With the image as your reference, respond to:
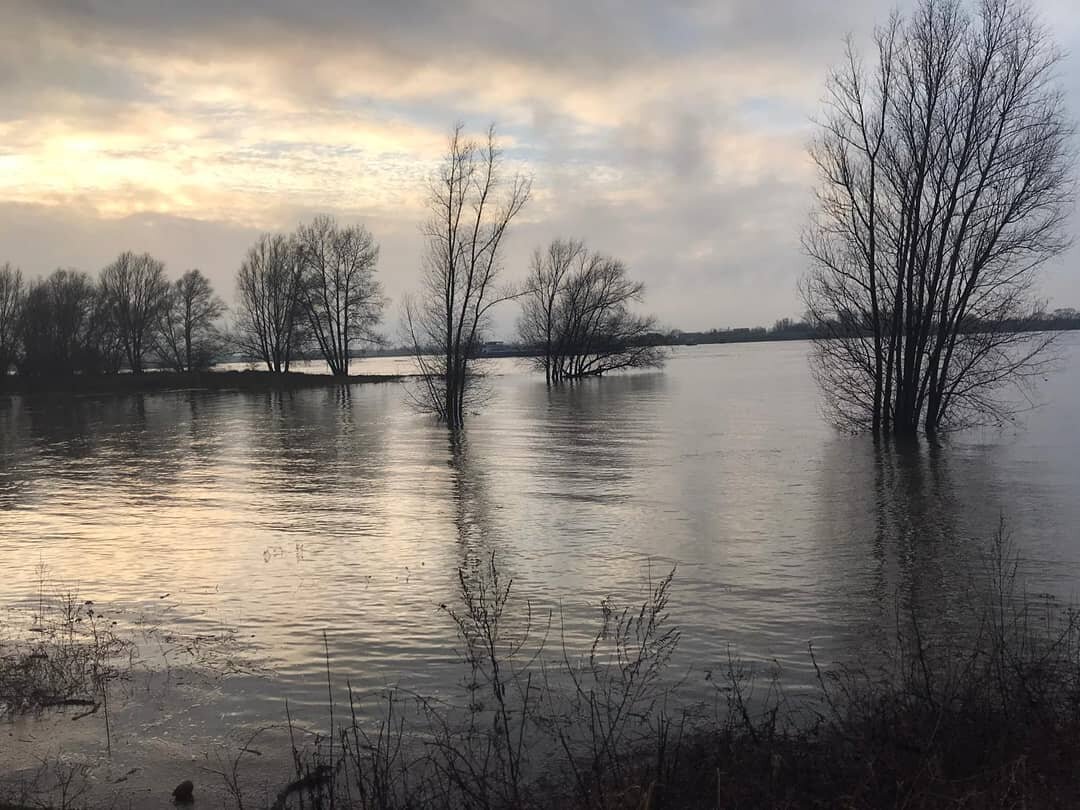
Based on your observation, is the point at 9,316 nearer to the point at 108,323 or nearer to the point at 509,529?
the point at 108,323

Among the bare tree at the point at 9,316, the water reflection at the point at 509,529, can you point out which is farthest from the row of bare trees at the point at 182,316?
the water reflection at the point at 509,529

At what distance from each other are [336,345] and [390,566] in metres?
72.9

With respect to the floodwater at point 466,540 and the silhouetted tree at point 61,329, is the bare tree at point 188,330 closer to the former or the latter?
the silhouetted tree at point 61,329

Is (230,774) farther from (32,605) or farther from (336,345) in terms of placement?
(336,345)

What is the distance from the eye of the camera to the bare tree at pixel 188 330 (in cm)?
8656

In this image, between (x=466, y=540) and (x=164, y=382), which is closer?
(x=466, y=540)

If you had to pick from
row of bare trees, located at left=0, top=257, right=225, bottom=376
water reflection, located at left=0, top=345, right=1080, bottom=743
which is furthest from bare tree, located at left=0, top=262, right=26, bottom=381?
water reflection, located at left=0, top=345, right=1080, bottom=743

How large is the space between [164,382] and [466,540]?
6882cm

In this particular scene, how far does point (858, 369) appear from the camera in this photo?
2555 cm

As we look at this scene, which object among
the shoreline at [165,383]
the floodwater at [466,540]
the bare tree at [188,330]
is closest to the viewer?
the floodwater at [466,540]

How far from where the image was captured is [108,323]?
263ft

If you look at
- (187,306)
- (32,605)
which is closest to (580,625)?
(32,605)

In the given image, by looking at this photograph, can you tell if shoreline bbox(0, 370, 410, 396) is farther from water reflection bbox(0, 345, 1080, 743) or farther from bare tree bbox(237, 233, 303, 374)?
water reflection bbox(0, 345, 1080, 743)

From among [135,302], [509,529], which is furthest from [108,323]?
[509,529]
